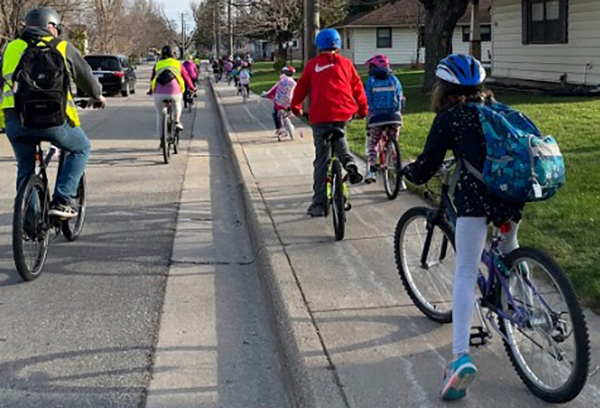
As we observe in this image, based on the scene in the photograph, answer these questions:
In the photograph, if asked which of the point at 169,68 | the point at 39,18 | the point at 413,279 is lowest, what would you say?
the point at 413,279

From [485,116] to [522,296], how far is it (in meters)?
0.94

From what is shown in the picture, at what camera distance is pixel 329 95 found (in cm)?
736

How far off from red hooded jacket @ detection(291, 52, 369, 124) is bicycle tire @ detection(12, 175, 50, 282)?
273cm

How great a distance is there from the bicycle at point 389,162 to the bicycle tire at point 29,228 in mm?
4025

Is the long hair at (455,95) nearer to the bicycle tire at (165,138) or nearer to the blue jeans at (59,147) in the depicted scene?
the blue jeans at (59,147)

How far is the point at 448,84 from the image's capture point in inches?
152

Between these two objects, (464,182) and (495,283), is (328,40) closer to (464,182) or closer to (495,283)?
(464,182)

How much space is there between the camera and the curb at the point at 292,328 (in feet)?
13.0

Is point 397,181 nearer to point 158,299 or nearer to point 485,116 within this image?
point 158,299

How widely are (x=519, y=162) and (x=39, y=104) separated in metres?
3.99

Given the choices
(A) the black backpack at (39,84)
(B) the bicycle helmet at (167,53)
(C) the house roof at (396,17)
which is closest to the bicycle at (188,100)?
(B) the bicycle helmet at (167,53)

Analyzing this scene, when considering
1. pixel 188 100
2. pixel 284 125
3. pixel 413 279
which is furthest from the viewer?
pixel 188 100

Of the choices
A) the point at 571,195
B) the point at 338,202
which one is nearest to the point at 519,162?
the point at 338,202

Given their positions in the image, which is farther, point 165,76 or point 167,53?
point 167,53
